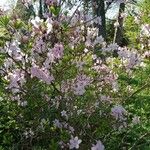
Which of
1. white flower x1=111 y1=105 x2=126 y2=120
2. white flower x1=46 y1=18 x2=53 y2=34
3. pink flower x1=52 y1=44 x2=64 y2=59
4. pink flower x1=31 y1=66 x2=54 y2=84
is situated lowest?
white flower x1=111 y1=105 x2=126 y2=120

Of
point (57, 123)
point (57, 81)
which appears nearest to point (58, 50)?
point (57, 81)

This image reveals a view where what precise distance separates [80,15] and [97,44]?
1.31 feet

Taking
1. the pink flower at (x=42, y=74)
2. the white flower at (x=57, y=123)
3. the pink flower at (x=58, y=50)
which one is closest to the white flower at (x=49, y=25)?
the pink flower at (x=58, y=50)

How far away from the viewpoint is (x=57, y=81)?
14.4 ft

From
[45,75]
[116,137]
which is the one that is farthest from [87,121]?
[116,137]

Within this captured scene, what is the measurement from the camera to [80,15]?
16.1 feet

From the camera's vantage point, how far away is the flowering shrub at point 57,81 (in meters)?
4.15

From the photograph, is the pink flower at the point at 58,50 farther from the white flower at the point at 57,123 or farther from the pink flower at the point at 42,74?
the white flower at the point at 57,123

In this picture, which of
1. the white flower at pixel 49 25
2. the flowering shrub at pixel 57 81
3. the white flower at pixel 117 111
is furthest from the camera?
the white flower at pixel 117 111

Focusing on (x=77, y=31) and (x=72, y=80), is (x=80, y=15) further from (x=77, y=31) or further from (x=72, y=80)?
(x=72, y=80)

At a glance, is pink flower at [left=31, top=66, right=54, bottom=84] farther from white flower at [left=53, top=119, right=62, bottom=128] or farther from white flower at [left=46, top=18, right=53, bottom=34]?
white flower at [left=53, top=119, right=62, bottom=128]

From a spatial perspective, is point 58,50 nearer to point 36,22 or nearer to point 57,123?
point 36,22

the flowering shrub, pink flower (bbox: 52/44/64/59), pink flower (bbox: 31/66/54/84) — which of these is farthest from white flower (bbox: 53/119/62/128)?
pink flower (bbox: 52/44/64/59)

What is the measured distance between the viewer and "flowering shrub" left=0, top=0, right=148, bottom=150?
4.15 m
